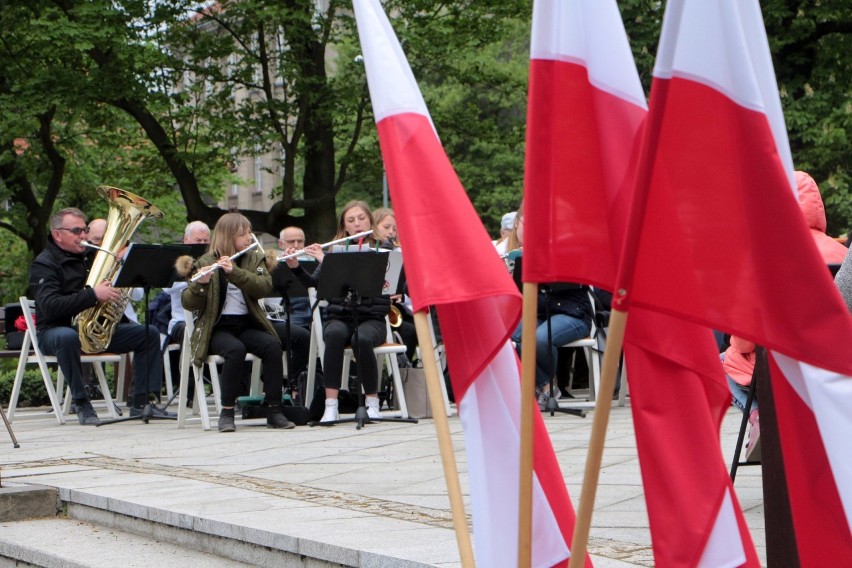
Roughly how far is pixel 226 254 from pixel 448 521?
5.28 metres

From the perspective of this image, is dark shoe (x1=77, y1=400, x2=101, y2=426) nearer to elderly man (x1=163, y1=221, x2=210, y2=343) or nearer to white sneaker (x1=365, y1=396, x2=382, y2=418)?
elderly man (x1=163, y1=221, x2=210, y2=343)

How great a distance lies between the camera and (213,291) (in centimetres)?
1010

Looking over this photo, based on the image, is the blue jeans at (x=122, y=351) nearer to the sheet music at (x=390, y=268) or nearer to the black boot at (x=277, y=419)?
the black boot at (x=277, y=419)

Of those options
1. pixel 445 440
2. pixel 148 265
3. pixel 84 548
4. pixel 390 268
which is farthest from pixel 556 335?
pixel 445 440

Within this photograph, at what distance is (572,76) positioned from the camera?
2.71m

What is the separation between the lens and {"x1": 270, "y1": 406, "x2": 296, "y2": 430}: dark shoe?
34.0 feet

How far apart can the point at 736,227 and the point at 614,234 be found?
0.33 meters

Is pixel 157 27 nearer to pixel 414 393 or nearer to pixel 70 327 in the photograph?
pixel 70 327

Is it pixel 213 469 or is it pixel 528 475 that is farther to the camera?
pixel 213 469

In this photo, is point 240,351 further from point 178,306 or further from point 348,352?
point 178,306

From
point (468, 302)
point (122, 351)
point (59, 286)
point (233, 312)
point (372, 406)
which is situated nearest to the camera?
point (468, 302)

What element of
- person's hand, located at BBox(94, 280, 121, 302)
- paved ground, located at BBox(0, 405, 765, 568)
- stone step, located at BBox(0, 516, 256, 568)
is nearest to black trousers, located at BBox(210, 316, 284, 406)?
paved ground, located at BBox(0, 405, 765, 568)

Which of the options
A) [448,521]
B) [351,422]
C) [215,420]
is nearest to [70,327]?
[215,420]

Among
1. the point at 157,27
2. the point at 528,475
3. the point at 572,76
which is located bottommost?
the point at 528,475
